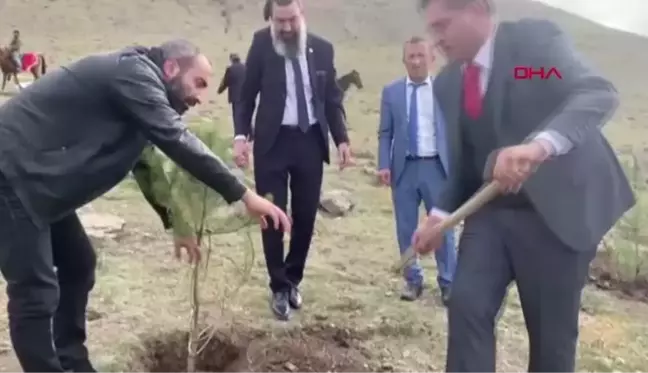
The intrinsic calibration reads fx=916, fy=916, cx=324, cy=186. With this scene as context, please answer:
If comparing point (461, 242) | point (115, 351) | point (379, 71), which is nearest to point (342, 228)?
point (115, 351)

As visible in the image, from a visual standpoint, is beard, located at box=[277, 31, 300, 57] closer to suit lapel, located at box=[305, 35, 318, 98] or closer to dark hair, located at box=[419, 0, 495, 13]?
suit lapel, located at box=[305, 35, 318, 98]

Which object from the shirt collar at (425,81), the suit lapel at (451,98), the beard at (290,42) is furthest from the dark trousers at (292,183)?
the suit lapel at (451,98)

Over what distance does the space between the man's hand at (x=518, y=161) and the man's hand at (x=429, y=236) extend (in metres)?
0.47

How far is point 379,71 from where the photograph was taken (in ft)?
85.7

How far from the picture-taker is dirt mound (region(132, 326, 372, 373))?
14.2ft

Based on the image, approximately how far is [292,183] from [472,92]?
2044 mm

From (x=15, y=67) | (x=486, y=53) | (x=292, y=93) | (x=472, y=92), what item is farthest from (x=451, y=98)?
(x=15, y=67)

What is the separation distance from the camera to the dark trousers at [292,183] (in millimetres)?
4891

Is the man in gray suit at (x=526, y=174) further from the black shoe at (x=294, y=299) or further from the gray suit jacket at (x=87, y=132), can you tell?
the black shoe at (x=294, y=299)

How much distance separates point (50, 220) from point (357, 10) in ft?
110

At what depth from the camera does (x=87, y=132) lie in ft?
11.0

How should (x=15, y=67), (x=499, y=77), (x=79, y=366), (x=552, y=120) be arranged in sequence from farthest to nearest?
(x=15, y=67), (x=79, y=366), (x=499, y=77), (x=552, y=120)

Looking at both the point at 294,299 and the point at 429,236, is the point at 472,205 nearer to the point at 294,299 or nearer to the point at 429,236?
the point at 429,236

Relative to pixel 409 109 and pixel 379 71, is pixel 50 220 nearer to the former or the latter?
pixel 409 109
